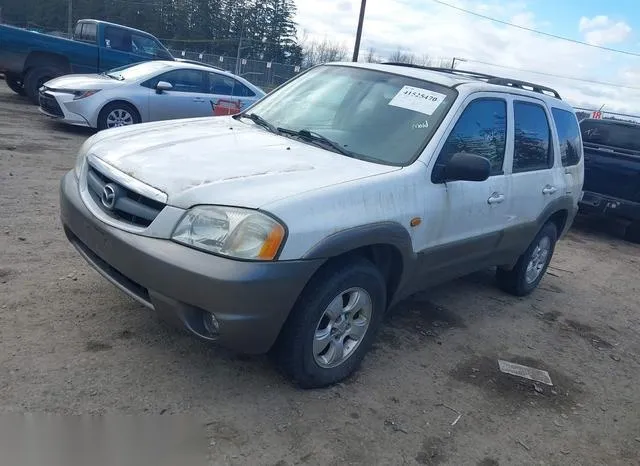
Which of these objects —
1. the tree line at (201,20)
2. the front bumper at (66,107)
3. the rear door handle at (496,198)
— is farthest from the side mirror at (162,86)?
the tree line at (201,20)

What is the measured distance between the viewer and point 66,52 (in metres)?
11.8

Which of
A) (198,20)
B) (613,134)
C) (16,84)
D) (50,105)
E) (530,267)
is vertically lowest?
(530,267)

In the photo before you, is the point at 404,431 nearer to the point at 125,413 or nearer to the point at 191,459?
the point at 191,459

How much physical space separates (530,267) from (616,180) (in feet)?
14.3

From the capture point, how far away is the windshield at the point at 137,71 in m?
9.91

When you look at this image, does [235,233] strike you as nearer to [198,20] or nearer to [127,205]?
[127,205]

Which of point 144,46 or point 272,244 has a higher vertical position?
point 144,46

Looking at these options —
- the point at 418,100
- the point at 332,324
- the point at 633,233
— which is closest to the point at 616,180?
the point at 633,233

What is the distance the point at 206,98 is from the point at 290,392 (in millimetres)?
8430

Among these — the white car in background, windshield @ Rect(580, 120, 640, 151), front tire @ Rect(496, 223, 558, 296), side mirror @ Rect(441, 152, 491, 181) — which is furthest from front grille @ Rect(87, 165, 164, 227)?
windshield @ Rect(580, 120, 640, 151)

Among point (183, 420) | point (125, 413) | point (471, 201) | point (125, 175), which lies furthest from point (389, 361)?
point (125, 175)

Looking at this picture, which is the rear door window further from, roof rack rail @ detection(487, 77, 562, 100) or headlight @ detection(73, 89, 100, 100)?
headlight @ detection(73, 89, 100, 100)

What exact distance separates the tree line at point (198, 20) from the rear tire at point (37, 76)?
151ft

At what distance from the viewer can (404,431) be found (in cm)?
306
